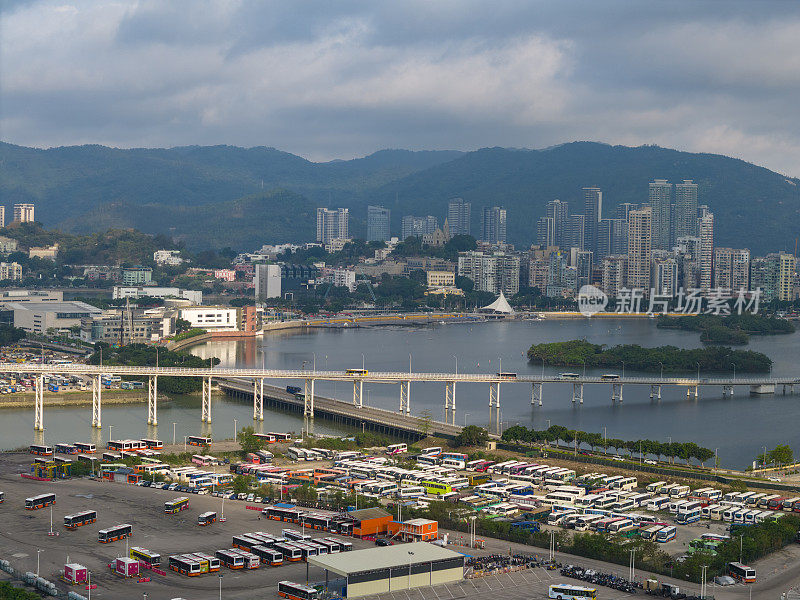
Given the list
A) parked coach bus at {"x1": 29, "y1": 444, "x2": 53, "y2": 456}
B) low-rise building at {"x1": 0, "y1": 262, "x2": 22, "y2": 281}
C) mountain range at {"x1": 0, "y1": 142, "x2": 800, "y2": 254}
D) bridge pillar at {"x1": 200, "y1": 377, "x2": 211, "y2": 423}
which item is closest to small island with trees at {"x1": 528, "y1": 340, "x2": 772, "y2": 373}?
bridge pillar at {"x1": 200, "y1": 377, "x2": 211, "y2": 423}

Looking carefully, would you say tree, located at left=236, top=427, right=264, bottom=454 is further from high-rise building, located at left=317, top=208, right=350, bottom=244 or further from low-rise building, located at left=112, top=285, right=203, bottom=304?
high-rise building, located at left=317, top=208, right=350, bottom=244

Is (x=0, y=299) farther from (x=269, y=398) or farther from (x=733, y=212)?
(x=733, y=212)

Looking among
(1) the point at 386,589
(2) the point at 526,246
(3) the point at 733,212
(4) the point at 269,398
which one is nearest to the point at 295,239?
(2) the point at 526,246

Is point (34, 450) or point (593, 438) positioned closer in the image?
point (34, 450)

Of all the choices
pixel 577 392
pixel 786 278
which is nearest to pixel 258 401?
pixel 577 392

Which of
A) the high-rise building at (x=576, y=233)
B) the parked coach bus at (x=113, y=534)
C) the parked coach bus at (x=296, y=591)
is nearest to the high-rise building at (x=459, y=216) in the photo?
the high-rise building at (x=576, y=233)

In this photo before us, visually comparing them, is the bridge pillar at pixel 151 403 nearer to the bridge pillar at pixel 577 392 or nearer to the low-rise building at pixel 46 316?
the bridge pillar at pixel 577 392

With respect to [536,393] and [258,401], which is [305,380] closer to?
[258,401]
